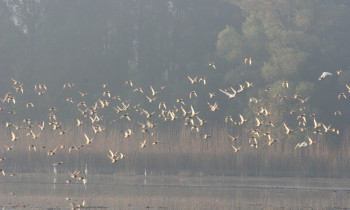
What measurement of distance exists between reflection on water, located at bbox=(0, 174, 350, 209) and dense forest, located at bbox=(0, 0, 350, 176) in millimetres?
18307

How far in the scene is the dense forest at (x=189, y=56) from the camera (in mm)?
66625

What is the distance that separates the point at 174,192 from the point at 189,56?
4267cm

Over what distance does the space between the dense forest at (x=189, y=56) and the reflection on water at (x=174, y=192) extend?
18.3 metres

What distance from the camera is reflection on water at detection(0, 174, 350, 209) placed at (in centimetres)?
3084

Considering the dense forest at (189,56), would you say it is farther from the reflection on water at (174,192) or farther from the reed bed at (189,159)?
the reflection on water at (174,192)

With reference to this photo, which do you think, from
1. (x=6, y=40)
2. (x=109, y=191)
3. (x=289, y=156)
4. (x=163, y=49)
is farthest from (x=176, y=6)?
(x=109, y=191)

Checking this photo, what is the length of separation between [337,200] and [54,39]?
48.9 m

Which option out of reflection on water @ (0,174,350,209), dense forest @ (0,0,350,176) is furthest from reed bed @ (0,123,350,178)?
dense forest @ (0,0,350,176)

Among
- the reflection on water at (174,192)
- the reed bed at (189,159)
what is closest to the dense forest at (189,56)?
the reed bed at (189,159)

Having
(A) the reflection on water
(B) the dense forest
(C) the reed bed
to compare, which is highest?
(B) the dense forest

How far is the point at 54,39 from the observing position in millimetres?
78000

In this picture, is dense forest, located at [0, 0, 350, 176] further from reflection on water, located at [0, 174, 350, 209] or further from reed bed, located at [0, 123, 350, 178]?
reflection on water, located at [0, 174, 350, 209]

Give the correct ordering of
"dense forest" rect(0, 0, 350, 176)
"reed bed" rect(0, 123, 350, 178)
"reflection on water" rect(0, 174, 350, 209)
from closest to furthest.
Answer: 1. "reflection on water" rect(0, 174, 350, 209)
2. "reed bed" rect(0, 123, 350, 178)
3. "dense forest" rect(0, 0, 350, 176)

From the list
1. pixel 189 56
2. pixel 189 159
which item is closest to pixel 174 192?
pixel 189 159
